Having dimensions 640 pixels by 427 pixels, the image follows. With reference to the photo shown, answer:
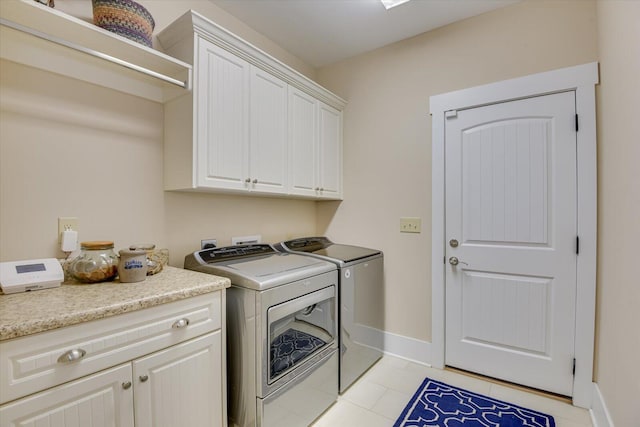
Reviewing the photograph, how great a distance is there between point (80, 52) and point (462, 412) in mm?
2721

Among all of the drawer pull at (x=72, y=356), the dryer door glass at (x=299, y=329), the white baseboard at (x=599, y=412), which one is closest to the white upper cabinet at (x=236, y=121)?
the dryer door glass at (x=299, y=329)

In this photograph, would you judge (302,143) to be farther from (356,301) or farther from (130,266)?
(130,266)

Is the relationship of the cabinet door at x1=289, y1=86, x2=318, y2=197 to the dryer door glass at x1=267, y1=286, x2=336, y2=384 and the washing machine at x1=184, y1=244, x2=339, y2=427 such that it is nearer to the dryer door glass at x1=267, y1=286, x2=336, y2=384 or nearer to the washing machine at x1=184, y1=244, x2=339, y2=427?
the washing machine at x1=184, y1=244, x2=339, y2=427

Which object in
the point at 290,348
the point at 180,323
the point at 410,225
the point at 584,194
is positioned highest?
the point at 584,194

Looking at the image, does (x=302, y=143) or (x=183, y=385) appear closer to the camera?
(x=183, y=385)

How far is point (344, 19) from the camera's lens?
7.42 feet

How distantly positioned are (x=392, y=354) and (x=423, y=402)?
65 cm

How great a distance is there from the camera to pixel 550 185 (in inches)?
78.5

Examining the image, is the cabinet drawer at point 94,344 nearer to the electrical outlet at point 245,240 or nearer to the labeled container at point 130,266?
the labeled container at point 130,266

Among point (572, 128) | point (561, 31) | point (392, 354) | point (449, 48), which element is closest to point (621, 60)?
point (572, 128)

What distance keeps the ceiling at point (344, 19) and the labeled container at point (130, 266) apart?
5.83ft

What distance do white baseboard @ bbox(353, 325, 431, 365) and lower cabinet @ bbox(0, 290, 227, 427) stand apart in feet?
4.06

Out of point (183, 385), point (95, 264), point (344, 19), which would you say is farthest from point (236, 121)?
point (183, 385)

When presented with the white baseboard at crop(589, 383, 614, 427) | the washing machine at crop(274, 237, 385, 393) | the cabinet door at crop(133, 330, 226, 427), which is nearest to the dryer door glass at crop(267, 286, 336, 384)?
the washing machine at crop(274, 237, 385, 393)
